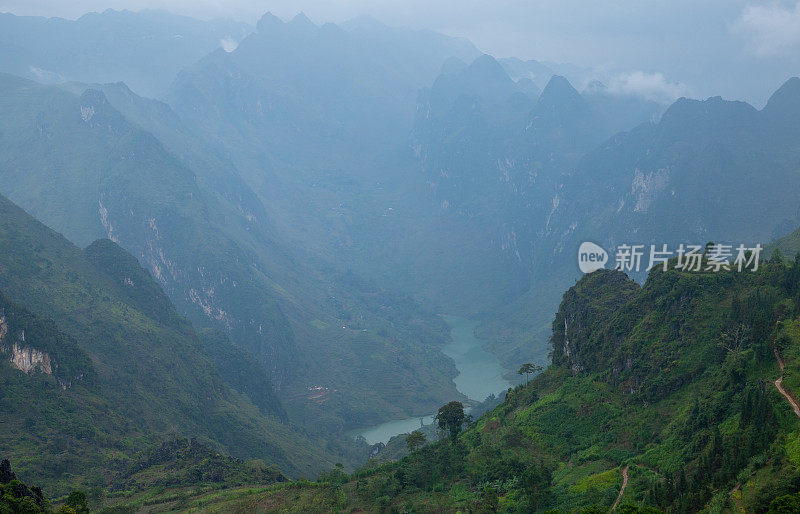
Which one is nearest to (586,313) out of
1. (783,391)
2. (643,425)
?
(643,425)

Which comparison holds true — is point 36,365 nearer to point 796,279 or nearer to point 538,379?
point 538,379

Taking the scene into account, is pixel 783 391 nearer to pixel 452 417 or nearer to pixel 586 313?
pixel 452 417

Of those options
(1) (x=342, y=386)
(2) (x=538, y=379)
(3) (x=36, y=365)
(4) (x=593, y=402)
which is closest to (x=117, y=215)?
(1) (x=342, y=386)

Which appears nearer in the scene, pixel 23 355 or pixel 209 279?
pixel 23 355

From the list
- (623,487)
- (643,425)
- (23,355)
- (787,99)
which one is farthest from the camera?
(787,99)

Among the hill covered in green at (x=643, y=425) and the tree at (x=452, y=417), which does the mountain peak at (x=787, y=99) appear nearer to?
the hill covered in green at (x=643, y=425)

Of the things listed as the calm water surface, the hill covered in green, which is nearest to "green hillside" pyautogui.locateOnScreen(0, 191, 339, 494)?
the calm water surface

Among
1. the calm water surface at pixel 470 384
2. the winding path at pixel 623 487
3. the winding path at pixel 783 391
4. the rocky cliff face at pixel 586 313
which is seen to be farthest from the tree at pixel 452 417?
the calm water surface at pixel 470 384

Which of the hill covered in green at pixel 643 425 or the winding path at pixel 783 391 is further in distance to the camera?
the winding path at pixel 783 391

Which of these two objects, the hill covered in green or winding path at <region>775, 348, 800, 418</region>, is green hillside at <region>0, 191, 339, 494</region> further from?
winding path at <region>775, 348, 800, 418</region>
